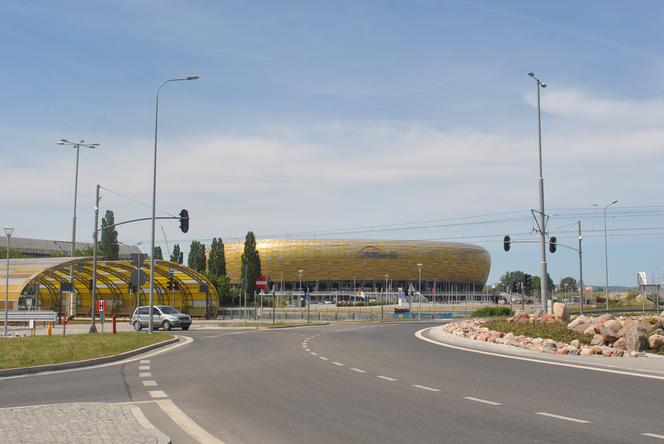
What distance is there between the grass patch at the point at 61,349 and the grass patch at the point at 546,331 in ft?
44.9

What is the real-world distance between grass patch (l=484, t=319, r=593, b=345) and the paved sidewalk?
1722cm

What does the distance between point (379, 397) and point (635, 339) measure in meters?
12.0

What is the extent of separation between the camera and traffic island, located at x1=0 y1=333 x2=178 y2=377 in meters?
18.4

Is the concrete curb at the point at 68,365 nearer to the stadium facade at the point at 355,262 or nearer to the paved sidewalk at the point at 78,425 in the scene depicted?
the paved sidewalk at the point at 78,425

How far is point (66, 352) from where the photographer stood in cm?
2228

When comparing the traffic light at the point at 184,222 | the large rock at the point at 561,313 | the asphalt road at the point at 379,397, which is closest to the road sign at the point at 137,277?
the traffic light at the point at 184,222

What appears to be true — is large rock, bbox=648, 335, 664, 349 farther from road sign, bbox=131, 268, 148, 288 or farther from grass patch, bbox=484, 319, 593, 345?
road sign, bbox=131, 268, 148, 288

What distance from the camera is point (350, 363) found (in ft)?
65.3

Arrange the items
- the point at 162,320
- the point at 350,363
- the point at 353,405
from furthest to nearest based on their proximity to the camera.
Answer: the point at 162,320, the point at 350,363, the point at 353,405

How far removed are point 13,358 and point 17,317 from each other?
30250 mm

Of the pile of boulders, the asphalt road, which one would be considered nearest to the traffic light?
the pile of boulders

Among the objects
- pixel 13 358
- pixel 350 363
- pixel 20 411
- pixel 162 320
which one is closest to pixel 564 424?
pixel 20 411

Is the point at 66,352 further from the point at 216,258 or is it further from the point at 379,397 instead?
the point at 216,258

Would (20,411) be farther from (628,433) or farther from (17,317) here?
(17,317)
